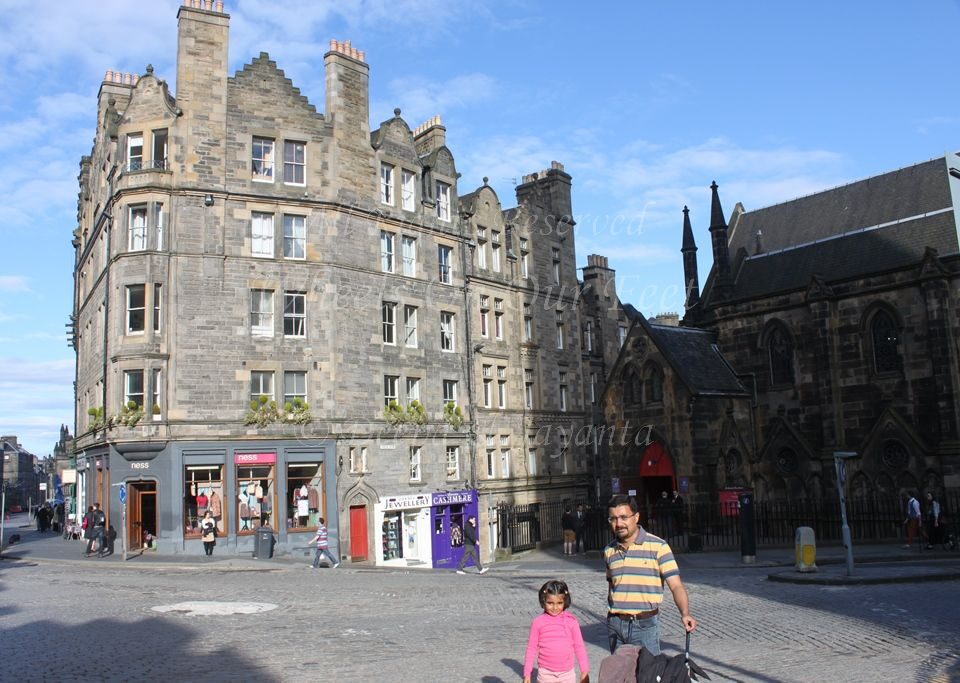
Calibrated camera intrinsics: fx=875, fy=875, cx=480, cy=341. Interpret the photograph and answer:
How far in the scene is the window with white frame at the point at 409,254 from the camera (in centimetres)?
3650

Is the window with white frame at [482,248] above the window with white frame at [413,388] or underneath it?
above

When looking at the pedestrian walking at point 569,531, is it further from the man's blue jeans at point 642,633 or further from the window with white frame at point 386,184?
the man's blue jeans at point 642,633

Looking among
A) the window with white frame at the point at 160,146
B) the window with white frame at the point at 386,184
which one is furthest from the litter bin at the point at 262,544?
the window with white frame at the point at 386,184

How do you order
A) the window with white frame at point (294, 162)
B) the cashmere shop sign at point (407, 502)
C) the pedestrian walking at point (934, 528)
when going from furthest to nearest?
1. the cashmere shop sign at point (407, 502)
2. the window with white frame at point (294, 162)
3. the pedestrian walking at point (934, 528)

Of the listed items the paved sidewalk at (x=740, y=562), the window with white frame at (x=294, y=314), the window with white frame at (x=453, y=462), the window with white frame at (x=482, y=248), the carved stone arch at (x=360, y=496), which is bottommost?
the paved sidewalk at (x=740, y=562)

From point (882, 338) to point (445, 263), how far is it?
61.3ft

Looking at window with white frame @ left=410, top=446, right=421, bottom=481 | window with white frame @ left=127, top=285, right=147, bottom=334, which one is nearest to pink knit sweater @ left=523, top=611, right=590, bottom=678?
window with white frame @ left=127, top=285, right=147, bottom=334

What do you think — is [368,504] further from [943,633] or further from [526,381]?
[943,633]

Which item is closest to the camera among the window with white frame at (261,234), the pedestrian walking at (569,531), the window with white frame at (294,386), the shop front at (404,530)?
the pedestrian walking at (569,531)

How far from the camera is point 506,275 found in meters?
42.6

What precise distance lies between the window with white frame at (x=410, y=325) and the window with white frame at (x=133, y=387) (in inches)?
417

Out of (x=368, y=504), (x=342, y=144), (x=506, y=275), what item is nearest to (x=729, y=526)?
(x=368, y=504)

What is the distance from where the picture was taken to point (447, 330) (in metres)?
38.2

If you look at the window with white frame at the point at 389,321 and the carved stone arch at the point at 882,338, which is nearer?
the window with white frame at the point at 389,321
